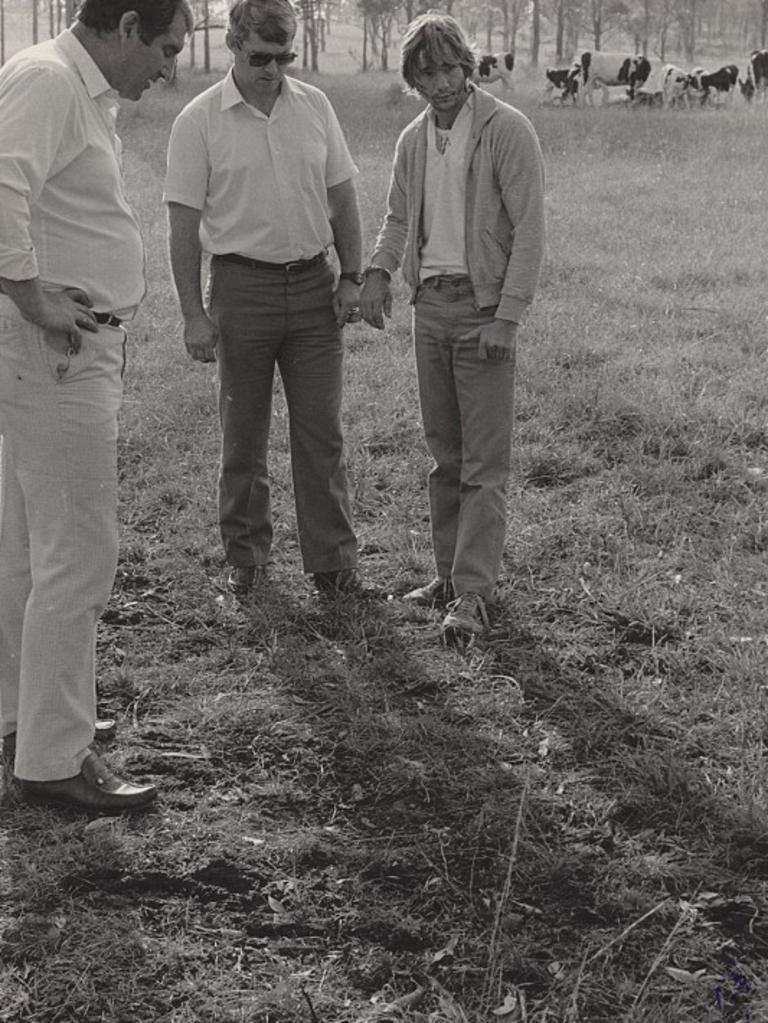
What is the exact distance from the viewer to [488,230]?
4270 millimetres

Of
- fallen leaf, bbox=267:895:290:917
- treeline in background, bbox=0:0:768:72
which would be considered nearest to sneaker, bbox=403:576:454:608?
fallen leaf, bbox=267:895:290:917

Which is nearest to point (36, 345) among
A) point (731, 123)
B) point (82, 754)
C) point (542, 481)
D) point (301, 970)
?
point (82, 754)

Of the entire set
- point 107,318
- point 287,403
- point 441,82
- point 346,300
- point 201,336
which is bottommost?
point 287,403

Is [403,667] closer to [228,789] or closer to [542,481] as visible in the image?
[228,789]

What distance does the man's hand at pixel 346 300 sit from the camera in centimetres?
466

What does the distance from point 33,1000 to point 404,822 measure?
1049 mm

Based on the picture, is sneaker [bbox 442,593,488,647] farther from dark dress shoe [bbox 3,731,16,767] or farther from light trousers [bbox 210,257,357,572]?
dark dress shoe [bbox 3,731,16,767]

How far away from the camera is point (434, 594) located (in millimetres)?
4754

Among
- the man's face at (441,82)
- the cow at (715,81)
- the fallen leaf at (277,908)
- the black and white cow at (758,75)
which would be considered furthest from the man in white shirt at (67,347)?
the black and white cow at (758,75)

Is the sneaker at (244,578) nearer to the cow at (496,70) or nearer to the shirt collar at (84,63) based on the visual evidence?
the shirt collar at (84,63)

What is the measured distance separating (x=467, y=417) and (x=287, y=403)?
0.67 meters

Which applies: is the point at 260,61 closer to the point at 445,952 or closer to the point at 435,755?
the point at 435,755

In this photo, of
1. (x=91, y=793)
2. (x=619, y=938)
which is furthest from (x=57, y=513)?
(x=619, y=938)

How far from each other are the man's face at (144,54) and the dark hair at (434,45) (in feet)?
3.71
